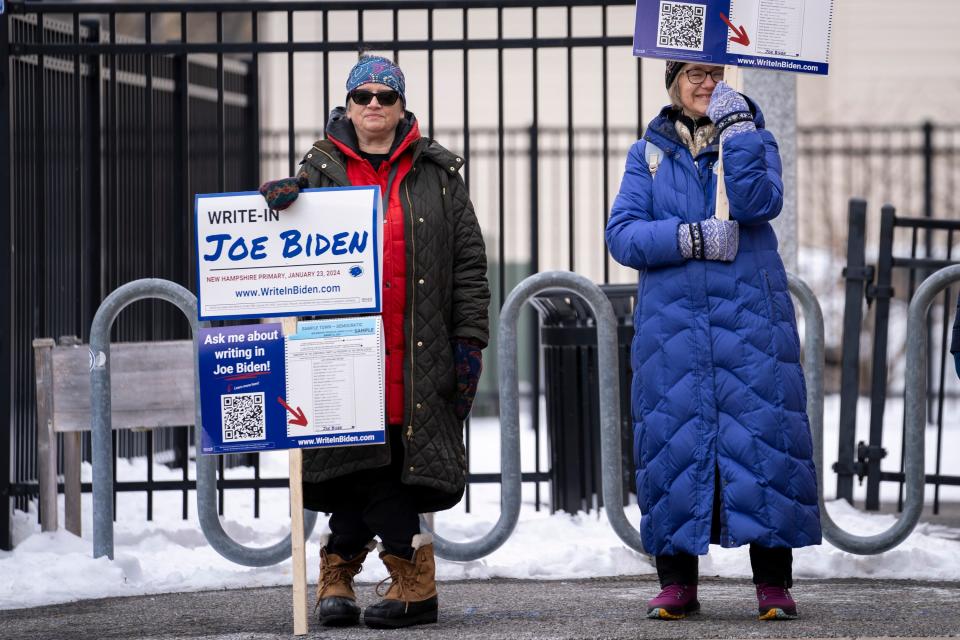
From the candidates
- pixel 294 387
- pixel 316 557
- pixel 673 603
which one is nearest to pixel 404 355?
pixel 294 387

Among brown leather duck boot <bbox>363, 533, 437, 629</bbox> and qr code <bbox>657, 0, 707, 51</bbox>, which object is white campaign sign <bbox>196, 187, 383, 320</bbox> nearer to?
brown leather duck boot <bbox>363, 533, 437, 629</bbox>

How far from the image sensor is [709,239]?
15.9 ft

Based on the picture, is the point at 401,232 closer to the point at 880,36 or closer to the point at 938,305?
the point at 938,305

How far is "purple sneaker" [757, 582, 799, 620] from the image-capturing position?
191 inches

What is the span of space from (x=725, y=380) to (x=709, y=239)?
0.44 meters

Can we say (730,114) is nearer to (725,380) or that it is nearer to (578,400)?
(725,380)

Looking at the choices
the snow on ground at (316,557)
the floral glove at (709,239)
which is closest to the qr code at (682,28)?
the floral glove at (709,239)

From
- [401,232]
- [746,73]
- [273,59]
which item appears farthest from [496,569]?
[273,59]

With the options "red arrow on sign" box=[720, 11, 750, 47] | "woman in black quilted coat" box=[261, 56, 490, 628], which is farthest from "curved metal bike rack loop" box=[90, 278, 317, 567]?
"red arrow on sign" box=[720, 11, 750, 47]

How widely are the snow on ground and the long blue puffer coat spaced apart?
1.46 meters

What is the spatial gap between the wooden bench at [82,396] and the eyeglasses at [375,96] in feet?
7.93

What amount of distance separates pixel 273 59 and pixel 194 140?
6326mm

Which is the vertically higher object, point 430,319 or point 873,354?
point 430,319

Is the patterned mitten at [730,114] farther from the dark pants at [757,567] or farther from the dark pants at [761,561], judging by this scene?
the dark pants at [757,567]
